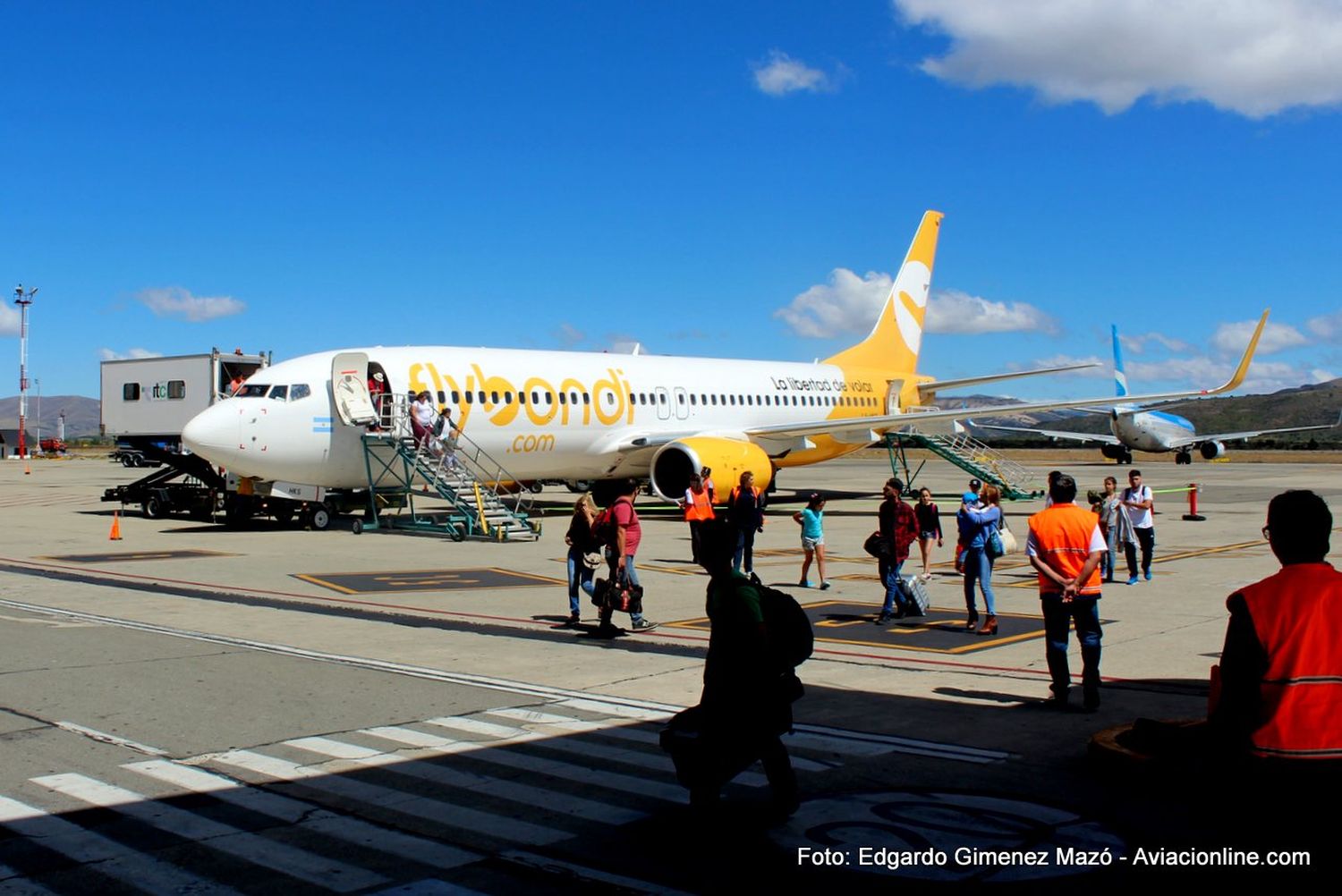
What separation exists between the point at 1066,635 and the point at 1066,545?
2.39 ft

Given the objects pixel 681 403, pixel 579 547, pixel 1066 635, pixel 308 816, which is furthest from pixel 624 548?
pixel 681 403

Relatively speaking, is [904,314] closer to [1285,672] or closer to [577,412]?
[577,412]

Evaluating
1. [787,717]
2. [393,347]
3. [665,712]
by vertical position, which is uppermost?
[393,347]

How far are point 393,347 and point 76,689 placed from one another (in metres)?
19.1

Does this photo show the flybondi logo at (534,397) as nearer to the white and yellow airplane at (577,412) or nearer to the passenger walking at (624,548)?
the white and yellow airplane at (577,412)

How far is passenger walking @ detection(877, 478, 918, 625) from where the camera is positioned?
14.6 metres

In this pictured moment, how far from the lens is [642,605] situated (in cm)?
1630

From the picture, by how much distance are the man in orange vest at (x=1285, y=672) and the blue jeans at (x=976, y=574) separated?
915cm

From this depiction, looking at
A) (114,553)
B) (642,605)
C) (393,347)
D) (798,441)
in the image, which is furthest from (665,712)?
(798,441)

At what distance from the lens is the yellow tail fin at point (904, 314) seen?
139 ft

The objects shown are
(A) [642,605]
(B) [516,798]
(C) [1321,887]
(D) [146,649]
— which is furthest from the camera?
(A) [642,605]

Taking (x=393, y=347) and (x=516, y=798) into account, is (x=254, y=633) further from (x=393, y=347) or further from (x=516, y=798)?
(x=393, y=347)

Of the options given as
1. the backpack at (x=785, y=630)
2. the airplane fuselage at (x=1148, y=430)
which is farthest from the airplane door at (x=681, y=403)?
the airplane fuselage at (x=1148, y=430)

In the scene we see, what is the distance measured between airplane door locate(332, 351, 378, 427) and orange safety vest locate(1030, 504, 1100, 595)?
19.9 m
